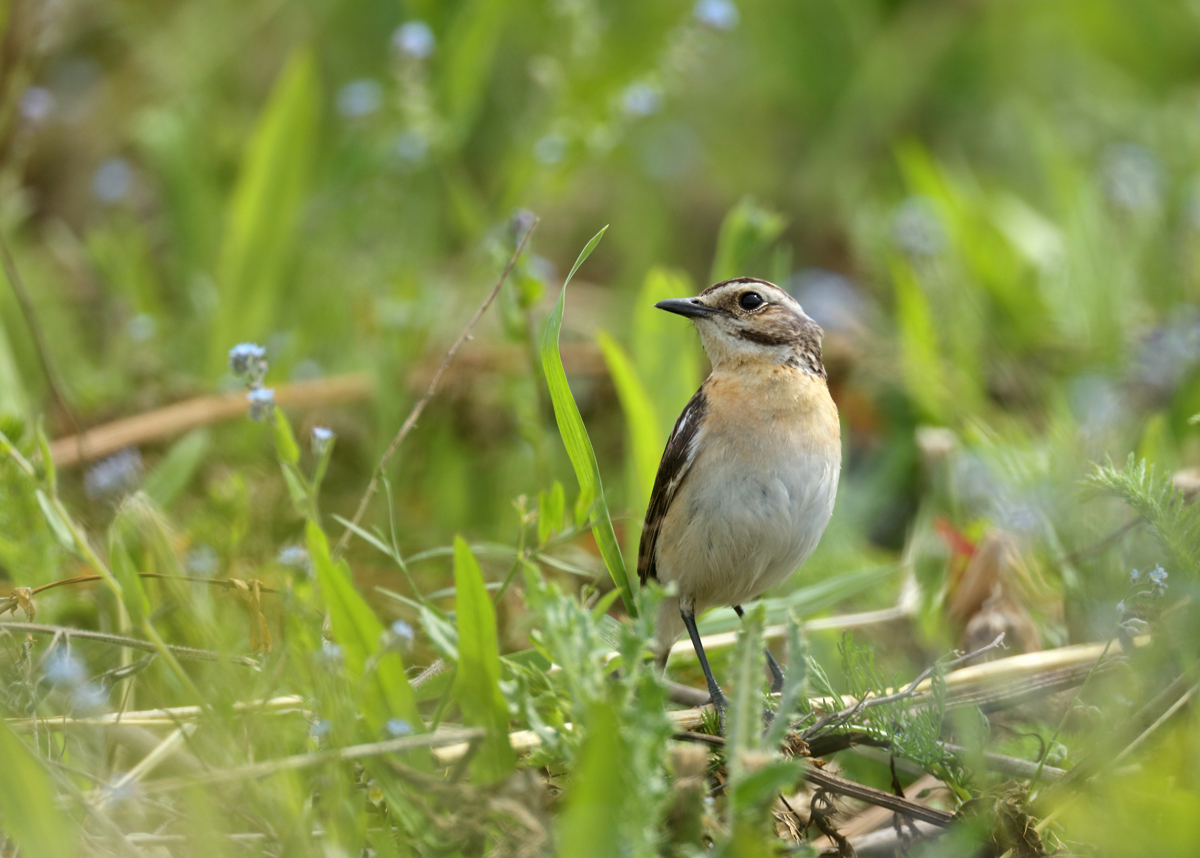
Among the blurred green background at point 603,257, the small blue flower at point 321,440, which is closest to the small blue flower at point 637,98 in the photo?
the blurred green background at point 603,257

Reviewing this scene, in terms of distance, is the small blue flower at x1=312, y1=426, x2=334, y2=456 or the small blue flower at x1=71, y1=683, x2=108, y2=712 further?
the small blue flower at x1=312, y1=426, x2=334, y2=456

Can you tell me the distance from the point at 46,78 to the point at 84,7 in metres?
0.56

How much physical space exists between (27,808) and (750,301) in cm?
287

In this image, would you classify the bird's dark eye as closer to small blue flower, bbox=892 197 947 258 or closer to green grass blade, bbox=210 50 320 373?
small blue flower, bbox=892 197 947 258

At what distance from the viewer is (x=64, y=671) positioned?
8.13 ft

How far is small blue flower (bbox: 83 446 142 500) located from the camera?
407 cm

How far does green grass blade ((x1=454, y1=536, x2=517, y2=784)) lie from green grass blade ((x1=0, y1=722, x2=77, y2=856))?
33.5 inches

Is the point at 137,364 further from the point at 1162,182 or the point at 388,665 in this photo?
the point at 1162,182

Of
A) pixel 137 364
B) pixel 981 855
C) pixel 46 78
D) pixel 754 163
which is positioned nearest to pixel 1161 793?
pixel 981 855

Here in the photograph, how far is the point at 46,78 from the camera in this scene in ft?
24.8

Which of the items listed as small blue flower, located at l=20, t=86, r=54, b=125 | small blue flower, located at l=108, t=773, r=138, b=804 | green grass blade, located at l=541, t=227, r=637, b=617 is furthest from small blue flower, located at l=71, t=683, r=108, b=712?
small blue flower, located at l=20, t=86, r=54, b=125

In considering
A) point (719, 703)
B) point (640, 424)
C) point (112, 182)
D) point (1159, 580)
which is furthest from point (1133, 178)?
point (112, 182)

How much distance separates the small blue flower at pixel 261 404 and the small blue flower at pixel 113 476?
1338 millimetres

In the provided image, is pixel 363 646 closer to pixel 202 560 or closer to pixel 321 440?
pixel 321 440
